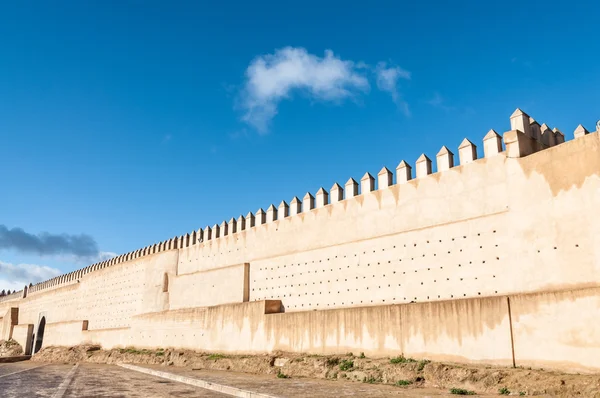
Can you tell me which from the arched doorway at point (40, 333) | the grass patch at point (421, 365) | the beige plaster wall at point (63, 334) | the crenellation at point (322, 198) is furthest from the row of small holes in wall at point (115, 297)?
the grass patch at point (421, 365)

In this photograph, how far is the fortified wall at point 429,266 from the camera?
9.40 metres

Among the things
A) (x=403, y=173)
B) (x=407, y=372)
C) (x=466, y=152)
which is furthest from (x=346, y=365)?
(x=466, y=152)

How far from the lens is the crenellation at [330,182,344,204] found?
1510cm

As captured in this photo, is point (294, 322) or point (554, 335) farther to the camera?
point (294, 322)

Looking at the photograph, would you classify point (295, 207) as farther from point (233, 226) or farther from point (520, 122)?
point (520, 122)

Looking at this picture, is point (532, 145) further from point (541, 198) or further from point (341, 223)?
point (341, 223)

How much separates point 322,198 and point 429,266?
14.9 ft

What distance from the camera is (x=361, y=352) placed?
40.1ft

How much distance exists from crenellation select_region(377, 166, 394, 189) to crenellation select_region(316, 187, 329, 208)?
2190 millimetres

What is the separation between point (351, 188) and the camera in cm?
1470

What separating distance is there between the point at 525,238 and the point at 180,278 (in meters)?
14.7

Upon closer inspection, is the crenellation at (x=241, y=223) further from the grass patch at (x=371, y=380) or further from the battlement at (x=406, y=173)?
the grass patch at (x=371, y=380)

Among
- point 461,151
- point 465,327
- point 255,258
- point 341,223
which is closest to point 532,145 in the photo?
point 461,151

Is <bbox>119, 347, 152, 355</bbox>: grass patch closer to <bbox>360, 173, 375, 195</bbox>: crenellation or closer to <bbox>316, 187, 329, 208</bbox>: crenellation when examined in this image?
<bbox>316, 187, 329, 208</bbox>: crenellation
